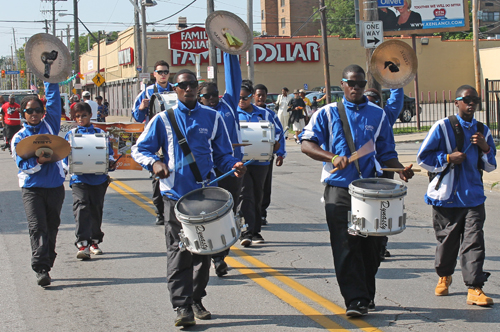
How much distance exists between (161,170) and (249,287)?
1.90 meters

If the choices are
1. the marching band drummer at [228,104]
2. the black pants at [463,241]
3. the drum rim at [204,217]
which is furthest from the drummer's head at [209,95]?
the black pants at [463,241]

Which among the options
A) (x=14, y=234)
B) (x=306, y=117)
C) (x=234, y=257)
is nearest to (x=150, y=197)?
(x=14, y=234)

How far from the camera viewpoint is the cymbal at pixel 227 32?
6879 mm

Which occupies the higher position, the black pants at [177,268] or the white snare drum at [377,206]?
the white snare drum at [377,206]

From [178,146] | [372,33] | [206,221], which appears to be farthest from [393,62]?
[372,33]

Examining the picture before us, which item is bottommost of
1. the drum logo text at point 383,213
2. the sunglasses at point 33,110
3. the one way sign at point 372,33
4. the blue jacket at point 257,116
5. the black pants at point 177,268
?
the black pants at point 177,268

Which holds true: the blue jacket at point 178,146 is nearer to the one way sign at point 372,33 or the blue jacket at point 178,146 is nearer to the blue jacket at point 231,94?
the blue jacket at point 231,94

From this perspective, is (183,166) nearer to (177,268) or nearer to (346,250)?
(177,268)

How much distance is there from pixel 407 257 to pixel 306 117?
20033 millimetres

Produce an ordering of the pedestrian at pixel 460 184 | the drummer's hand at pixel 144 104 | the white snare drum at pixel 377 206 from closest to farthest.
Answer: the white snare drum at pixel 377 206 → the pedestrian at pixel 460 184 → the drummer's hand at pixel 144 104

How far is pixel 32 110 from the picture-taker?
6754mm

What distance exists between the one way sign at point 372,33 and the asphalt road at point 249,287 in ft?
15.7

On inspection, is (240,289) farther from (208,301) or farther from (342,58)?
(342,58)

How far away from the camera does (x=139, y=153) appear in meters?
5.41
